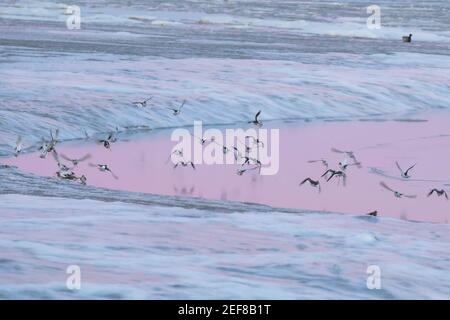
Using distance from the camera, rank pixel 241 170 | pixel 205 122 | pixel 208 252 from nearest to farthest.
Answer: pixel 208 252, pixel 241 170, pixel 205 122

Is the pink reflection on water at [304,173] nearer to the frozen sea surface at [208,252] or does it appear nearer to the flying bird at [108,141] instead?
the flying bird at [108,141]

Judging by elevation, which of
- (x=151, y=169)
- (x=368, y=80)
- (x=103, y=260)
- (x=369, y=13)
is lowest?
(x=103, y=260)

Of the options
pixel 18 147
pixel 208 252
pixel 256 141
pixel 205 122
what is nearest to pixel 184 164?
pixel 18 147

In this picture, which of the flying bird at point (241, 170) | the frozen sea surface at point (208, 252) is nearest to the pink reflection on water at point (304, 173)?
the flying bird at point (241, 170)

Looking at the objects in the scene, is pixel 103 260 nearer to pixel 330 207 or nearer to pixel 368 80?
pixel 330 207

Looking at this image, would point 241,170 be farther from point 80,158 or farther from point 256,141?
point 256,141

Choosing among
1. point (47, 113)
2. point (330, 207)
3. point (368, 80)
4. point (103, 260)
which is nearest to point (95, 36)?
point (368, 80)

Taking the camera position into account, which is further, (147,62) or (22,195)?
(147,62)
